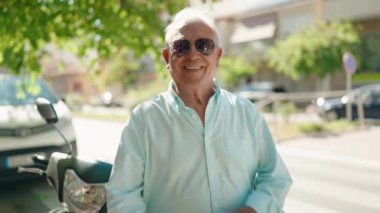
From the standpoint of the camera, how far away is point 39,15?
5113 mm

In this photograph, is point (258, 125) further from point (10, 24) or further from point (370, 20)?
point (370, 20)

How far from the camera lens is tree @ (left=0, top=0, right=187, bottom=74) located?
5.14 m

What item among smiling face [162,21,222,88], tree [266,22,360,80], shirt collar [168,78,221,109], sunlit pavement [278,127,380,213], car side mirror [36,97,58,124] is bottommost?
sunlit pavement [278,127,380,213]

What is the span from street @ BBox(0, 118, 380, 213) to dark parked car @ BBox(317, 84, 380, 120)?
479 cm

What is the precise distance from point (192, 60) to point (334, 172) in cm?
588

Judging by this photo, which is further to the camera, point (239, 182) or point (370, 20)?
point (370, 20)

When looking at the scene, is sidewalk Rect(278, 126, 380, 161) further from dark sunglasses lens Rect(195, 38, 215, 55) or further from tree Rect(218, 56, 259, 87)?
tree Rect(218, 56, 259, 87)

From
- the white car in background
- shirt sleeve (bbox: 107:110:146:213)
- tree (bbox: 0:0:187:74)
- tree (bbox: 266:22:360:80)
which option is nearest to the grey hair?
shirt sleeve (bbox: 107:110:146:213)

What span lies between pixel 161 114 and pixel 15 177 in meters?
4.28

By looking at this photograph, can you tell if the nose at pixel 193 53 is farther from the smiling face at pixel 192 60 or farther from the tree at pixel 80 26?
the tree at pixel 80 26

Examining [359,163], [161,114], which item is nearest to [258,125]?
[161,114]

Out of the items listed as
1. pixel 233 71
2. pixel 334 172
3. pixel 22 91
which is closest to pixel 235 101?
pixel 22 91

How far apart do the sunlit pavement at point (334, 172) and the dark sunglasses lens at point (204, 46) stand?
365cm

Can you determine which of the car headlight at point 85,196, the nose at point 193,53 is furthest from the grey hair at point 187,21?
the car headlight at point 85,196
